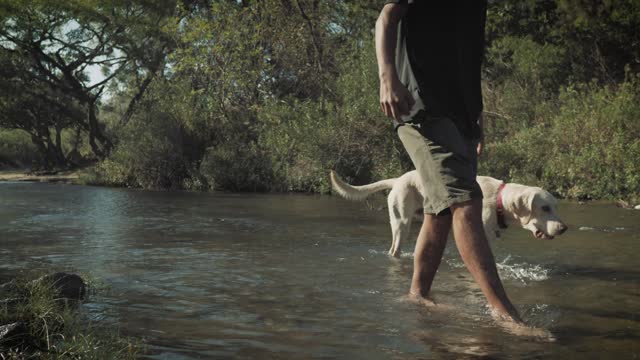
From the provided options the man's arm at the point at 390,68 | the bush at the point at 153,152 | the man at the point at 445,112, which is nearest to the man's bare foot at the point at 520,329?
the man at the point at 445,112

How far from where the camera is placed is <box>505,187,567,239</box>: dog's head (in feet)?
22.0

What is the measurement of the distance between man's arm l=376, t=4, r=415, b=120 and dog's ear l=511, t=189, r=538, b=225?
3.09 metres

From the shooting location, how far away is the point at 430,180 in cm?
422

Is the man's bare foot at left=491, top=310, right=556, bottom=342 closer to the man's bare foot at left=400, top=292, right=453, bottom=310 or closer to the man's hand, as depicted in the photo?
the man's bare foot at left=400, top=292, right=453, bottom=310

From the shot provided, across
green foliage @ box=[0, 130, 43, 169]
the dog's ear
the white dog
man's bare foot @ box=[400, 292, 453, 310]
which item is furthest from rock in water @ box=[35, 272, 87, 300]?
green foliage @ box=[0, 130, 43, 169]

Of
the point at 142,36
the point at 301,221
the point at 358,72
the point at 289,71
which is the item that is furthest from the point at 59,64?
the point at 301,221

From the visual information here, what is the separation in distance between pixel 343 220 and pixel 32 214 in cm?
536

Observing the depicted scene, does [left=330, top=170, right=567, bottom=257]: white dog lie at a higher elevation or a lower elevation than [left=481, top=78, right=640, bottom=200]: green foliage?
lower

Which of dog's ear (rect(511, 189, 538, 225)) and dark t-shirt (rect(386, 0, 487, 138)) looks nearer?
dark t-shirt (rect(386, 0, 487, 138))

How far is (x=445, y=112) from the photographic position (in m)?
4.16

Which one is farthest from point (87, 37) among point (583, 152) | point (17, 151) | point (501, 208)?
point (501, 208)

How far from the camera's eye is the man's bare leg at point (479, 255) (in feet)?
13.4

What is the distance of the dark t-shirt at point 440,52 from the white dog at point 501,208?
2785mm

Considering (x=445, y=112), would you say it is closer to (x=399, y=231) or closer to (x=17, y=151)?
(x=399, y=231)
